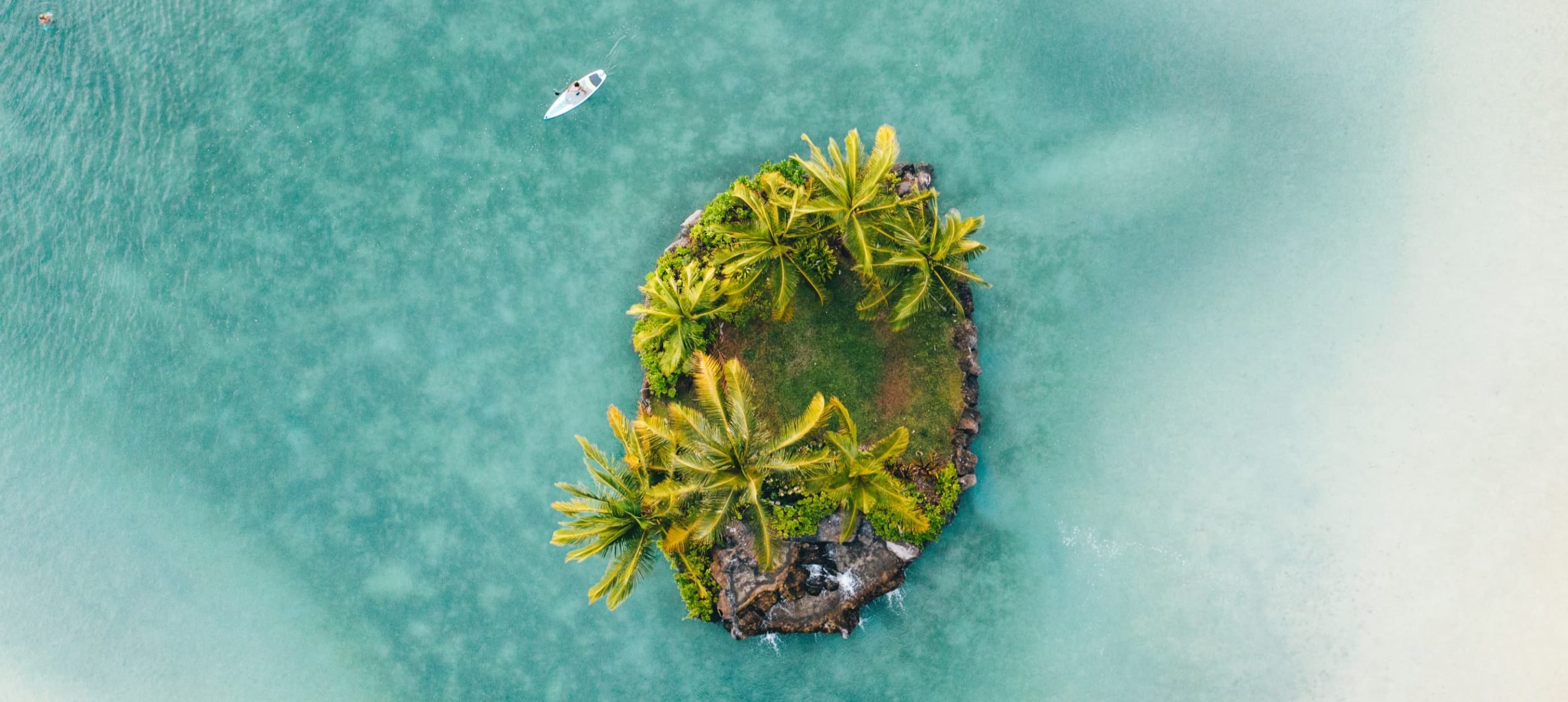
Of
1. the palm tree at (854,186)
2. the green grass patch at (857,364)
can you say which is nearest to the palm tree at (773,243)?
the palm tree at (854,186)

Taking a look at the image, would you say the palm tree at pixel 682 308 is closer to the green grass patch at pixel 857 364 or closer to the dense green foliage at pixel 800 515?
the green grass patch at pixel 857 364

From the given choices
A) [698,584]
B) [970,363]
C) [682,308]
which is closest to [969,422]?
[970,363]

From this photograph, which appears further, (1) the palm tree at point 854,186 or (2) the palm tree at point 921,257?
(2) the palm tree at point 921,257

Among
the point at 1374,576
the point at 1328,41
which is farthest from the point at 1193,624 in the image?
the point at 1328,41

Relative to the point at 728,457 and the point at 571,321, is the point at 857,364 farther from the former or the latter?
the point at 571,321

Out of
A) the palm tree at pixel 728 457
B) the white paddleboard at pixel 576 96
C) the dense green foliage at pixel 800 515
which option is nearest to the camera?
the palm tree at pixel 728 457

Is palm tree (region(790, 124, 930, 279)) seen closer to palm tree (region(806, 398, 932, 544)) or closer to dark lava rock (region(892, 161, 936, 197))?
dark lava rock (region(892, 161, 936, 197))
